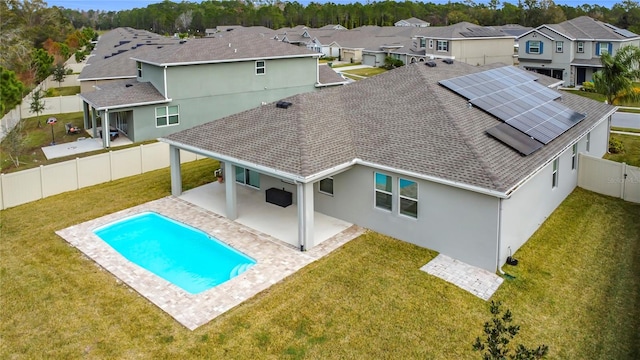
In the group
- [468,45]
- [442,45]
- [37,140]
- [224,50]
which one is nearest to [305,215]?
[224,50]

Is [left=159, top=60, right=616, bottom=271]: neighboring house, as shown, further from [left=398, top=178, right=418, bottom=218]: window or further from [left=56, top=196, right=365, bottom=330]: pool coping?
[left=56, top=196, right=365, bottom=330]: pool coping

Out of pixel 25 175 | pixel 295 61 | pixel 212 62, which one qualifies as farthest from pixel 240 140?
pixel 295 61

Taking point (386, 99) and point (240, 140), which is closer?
point (240, 140)

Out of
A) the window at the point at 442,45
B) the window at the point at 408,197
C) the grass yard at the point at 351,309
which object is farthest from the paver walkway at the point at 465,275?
the window at the point at 442,45

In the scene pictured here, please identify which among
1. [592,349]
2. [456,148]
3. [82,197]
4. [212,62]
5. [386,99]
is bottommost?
[592,349]

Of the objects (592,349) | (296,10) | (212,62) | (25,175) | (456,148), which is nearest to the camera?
(592,349)

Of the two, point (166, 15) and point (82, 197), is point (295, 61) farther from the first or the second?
point (166, 15)

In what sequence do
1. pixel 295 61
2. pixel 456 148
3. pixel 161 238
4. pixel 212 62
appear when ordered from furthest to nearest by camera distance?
1. pixel 295 61
2. pixel 212 62
3. pixel 161 238
4. pixel 456 148
